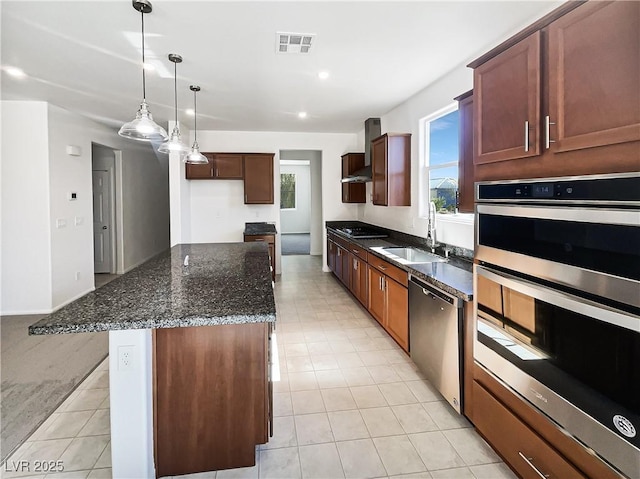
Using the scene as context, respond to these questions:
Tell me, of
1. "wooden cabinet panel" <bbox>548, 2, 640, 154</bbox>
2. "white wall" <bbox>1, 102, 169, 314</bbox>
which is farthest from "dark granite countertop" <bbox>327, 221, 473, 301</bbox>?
"white wall" <bbox>1, 102, 169, 314</bbox>

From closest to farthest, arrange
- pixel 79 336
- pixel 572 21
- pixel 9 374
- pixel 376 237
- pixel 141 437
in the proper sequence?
pixel 572 21
pixel 141 437
pixel 9 374
pixel 79 336
pixel 376 237

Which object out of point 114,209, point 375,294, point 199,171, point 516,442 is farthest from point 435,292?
point 114,209

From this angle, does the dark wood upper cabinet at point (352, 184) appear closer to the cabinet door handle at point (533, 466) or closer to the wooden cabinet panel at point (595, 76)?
the wooden cabinet panel at point (595, 76)

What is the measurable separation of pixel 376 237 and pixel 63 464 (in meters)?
3.90

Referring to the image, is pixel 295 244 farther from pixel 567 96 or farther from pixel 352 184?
pixel 567 96

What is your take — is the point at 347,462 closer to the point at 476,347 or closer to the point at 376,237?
the point at 476,347

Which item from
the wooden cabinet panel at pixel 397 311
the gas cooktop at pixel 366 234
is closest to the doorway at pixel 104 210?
the gas cooktop at pixel 366 234

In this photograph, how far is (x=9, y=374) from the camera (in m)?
3.00

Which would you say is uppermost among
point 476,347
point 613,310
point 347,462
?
point 613,310

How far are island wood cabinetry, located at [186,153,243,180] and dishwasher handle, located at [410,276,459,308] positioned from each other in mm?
4273

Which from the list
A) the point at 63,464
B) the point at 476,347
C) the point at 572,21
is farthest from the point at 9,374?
the point at 572,21

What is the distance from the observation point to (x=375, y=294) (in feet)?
13.0

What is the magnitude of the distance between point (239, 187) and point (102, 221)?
2612 millimetres

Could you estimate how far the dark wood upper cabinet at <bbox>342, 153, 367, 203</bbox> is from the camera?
242 inches
